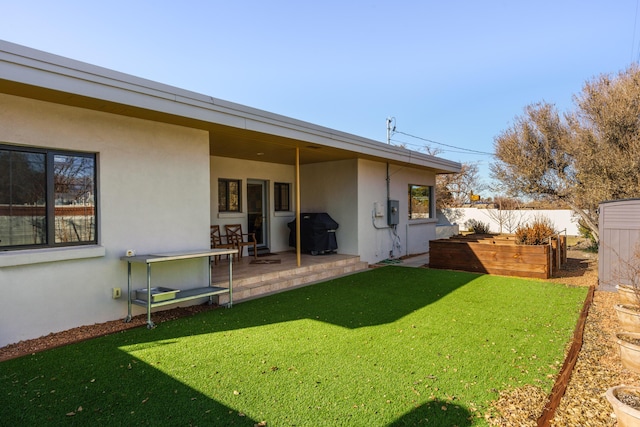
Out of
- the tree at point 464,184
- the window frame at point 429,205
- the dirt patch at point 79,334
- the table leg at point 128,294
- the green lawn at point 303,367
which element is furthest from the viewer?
the tree at point 464,184

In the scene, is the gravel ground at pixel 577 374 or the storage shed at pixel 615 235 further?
the storage shed at pixel 615 235

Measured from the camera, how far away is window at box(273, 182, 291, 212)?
1032 cm

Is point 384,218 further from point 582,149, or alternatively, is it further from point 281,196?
point 582,149

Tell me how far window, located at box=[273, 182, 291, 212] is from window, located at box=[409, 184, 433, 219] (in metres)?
3.86

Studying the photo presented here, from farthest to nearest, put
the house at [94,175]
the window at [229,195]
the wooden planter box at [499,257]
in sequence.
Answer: the window at [229,195]
the wooden planter box at [499,257]
the house at [94,175]

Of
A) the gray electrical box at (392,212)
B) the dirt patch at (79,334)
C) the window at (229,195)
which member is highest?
the window at (229,195)

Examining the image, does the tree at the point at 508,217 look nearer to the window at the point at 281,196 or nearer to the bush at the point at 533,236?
the bush at the point at 533,236

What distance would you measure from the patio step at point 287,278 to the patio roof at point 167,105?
8.14ft

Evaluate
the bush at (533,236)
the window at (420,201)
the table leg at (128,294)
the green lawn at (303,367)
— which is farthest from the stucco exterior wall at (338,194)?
the table leg at (128,294)

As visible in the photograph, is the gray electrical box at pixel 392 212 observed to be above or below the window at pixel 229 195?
below

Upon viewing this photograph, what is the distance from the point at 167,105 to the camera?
4.62 m

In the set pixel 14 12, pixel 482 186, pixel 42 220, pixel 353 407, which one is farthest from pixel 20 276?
pixel 482 186

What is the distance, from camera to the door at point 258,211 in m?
9.78

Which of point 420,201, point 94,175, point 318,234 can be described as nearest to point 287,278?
point 318,234
